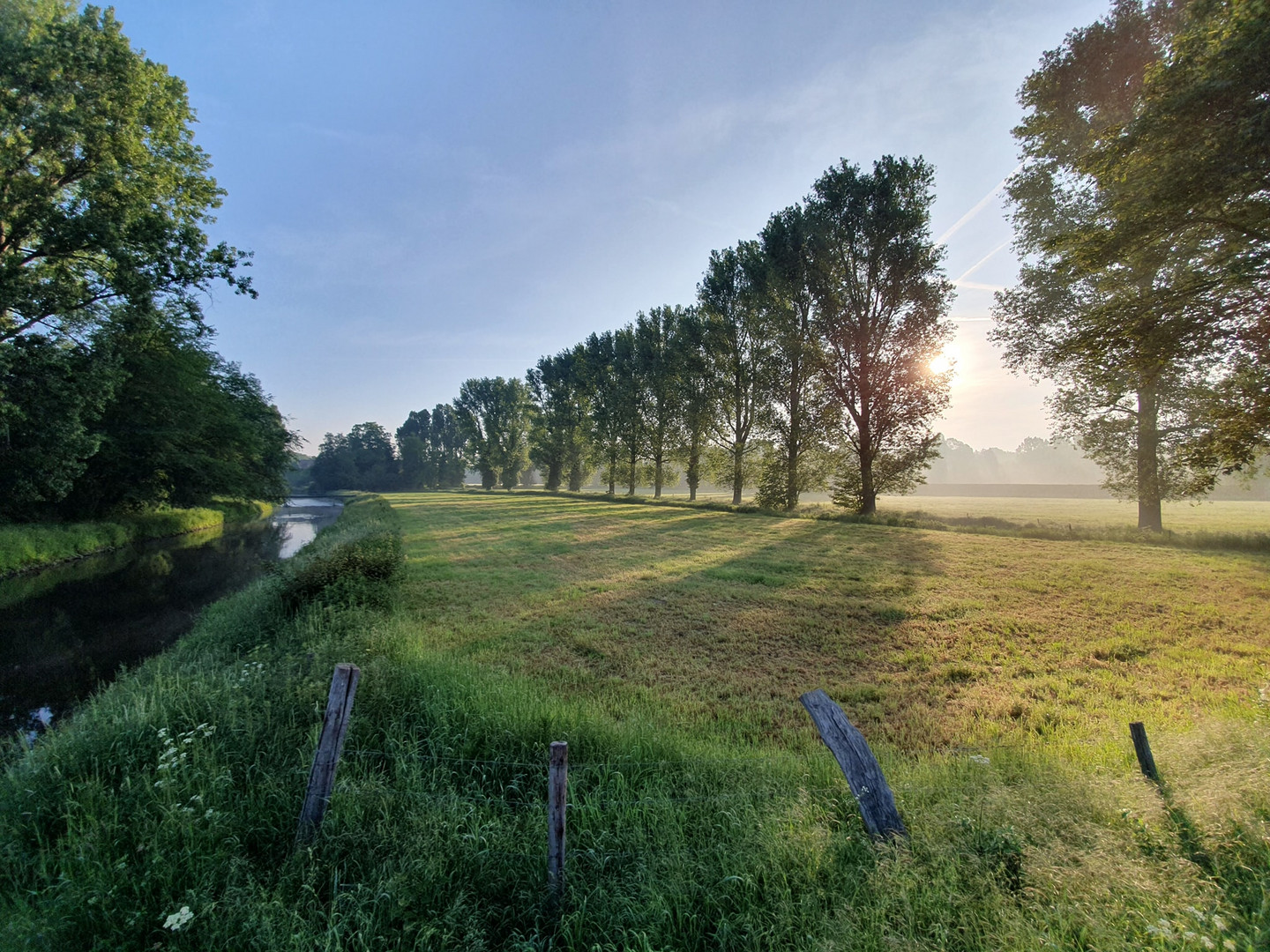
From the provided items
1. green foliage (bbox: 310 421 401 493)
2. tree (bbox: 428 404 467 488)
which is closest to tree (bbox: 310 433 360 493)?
green foliage (bbox: 310 421 401 493)

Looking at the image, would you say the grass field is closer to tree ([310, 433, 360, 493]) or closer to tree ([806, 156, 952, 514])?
tree ([806, 156, 952, 514])

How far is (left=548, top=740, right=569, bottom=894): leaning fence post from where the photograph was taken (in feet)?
9.36

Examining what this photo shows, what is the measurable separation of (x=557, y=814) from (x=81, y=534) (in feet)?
94.8

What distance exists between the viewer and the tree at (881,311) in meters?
23.4

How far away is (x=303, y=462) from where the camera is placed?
470 feet

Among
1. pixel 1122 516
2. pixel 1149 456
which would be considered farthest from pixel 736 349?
pixel 1122 516

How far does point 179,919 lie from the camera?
2.59 meters

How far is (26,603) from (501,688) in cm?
1627

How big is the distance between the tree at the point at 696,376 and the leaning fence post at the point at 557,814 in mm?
34295

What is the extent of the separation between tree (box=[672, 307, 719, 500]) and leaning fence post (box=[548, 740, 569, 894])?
113ft

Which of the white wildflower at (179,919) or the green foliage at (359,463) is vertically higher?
the green foliage at (359,463)

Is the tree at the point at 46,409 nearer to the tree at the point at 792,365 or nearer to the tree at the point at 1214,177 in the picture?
the tree at the point at 1214,177

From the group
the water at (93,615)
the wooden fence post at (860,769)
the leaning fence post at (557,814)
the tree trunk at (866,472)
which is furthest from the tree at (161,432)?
the tree trunk at (866,472)

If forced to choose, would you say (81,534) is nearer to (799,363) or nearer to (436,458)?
(799,363)
